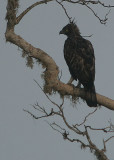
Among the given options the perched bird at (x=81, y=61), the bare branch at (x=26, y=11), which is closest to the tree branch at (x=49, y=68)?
the bare branch at (x=26, y=11)

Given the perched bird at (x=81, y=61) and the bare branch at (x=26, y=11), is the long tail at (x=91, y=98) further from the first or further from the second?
the bare branch at (x=26, y=11)

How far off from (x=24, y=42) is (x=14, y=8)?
822mm

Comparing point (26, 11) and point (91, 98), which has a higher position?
point (26, 11)

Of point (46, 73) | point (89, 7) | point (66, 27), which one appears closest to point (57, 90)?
point (46, 73)

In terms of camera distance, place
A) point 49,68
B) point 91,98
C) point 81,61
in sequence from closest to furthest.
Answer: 1. point 49,68
2. point 91,98
3. point 81,61

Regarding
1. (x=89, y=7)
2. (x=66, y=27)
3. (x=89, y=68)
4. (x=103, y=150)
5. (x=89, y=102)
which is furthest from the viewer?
(x=66, y=27)

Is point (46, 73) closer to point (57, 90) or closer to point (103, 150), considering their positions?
point (57, 90)

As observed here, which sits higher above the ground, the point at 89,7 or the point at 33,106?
the point at 89,7

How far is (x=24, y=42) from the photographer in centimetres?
677

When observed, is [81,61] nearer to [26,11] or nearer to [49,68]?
[49,68]

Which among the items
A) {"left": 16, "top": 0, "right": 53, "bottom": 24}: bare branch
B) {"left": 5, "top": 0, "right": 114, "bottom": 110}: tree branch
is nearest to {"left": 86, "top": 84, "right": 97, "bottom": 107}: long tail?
{"left": 5, "top": 0, "right": 114, "bottom": 110}: tree branch

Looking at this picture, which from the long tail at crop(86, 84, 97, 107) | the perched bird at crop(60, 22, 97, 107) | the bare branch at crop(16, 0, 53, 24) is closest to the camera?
the bare branch at crop(16, 0, 53, 24)

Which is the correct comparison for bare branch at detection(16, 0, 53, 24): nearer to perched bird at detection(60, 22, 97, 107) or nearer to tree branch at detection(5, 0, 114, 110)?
tree branch at detection(5, 0, 114, 110)

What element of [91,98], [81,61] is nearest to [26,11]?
[81,61]
